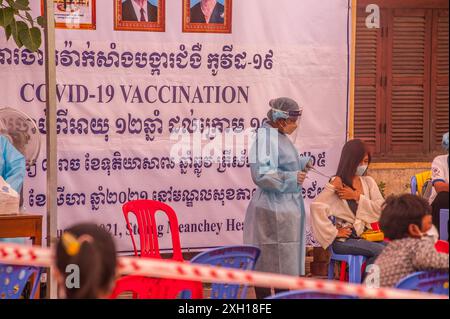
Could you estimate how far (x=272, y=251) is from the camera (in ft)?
22.1

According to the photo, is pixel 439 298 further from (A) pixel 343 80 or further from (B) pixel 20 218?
(A) pixel 343 80

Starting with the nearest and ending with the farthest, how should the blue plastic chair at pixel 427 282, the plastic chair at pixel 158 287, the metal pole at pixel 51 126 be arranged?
1. the blue plastic chair at pixel 427 282
2. the plastic chair at pixel 158 287
3. the metal pole at pixel 51 126

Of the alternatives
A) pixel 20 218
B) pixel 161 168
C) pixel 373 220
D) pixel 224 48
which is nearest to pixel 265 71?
pixel 224 48

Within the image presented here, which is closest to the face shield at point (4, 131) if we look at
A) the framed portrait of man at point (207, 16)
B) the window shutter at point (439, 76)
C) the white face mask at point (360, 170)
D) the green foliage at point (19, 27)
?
the green foliage at point (19, 27)

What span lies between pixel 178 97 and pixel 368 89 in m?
2.41

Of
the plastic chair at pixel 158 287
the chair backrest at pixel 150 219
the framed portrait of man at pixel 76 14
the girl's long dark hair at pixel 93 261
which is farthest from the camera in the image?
the framed portrait of man at pixel 76 14

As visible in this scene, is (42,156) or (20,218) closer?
(20,218)

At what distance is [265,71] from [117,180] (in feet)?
4.67

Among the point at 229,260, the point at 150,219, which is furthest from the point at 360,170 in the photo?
the point at 229,260

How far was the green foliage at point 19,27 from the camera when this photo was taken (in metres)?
6.61

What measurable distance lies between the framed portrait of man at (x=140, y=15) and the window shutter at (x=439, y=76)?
3.09 meters

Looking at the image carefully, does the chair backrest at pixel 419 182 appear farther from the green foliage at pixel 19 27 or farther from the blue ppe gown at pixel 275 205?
the green foliage at pixel 19 27

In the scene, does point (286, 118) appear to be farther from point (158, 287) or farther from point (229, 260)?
point (158, 287)

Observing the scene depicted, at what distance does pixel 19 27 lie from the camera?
670 cm
